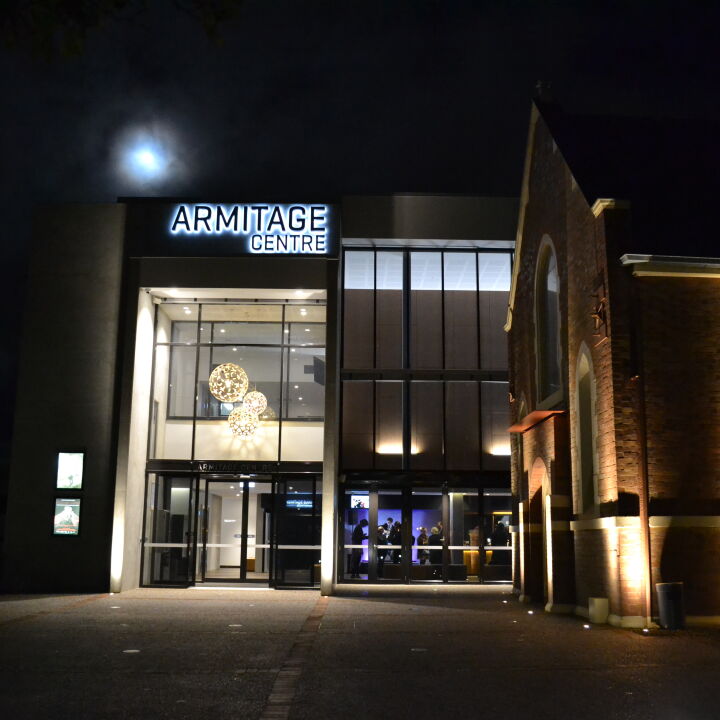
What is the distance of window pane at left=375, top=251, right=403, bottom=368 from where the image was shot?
26719mm

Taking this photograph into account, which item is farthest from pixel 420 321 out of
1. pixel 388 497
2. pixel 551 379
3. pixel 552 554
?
pixel 552 554

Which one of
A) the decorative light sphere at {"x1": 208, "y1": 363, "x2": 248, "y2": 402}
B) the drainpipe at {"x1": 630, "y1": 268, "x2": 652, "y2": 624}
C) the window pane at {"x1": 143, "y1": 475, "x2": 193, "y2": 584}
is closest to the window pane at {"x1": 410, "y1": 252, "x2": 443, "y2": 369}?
the decorative light sphere at {"x1": 208, "y1": 363, "x2": 248, "y2": 402}

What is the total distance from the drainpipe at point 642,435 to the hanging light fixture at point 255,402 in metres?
11.8

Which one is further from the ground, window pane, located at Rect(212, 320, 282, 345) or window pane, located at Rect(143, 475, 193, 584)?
window pane, located at Rect(212, 320, 282, 345)

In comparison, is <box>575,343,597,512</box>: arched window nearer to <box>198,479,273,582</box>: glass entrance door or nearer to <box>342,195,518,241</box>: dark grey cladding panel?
<box>342,195,518,241</box>: dark grey cladding panel

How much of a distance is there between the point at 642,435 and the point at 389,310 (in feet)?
42.5

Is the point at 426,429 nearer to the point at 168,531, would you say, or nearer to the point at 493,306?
the point at 493,306

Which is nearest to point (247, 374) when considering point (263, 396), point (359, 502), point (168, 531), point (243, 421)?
point (263, 396)

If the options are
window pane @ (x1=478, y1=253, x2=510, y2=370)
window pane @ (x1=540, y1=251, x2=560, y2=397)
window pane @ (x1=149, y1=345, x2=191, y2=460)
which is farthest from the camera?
window pane @ (x1=478, y1=253, x2=510, y2=370)

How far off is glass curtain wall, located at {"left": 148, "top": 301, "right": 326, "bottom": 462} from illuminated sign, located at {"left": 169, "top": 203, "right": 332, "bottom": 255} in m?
1.71

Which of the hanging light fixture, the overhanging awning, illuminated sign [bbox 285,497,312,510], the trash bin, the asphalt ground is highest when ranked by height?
the hanging light fixture

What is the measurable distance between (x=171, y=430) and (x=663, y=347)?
1404cm

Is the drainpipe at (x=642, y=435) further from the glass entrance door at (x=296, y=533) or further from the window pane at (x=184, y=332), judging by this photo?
the window pane at (x=184, y=332)

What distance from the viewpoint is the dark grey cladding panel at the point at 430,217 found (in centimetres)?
2553
